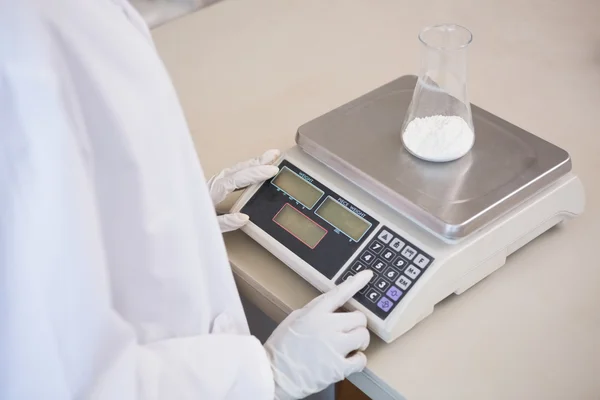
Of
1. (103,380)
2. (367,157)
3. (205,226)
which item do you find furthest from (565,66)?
(103,380)

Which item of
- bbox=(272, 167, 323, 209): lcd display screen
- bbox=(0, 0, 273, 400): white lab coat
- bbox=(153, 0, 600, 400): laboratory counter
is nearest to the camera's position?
bbox=(0, 0, 273, 400): white lab coat

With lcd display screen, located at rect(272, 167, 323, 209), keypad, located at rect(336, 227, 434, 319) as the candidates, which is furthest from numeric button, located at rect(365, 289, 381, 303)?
lcd display screen, located at rect(272, 167, 323, 209)

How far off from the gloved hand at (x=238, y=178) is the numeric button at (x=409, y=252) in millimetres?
204

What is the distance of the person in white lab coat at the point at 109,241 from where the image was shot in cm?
53

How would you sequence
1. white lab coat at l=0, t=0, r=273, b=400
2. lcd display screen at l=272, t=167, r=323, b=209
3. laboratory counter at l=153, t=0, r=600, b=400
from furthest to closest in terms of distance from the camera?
lcd display screen at l=272, t=167, r=323, b=209
laboratory counter at l=153, t=0, r=600, b=400
white lab coat at l=0, t=0, r=273, b=400

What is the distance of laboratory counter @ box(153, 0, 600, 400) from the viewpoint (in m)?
0.70

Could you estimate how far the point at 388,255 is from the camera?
75cm

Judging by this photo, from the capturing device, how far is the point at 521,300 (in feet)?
2.50

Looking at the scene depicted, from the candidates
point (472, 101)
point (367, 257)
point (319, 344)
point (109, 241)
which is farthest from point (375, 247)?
point (472, 101)

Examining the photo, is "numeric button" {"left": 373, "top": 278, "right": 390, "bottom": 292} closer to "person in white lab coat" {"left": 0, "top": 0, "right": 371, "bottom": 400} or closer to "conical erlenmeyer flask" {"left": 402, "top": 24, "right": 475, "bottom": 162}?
"person in white lab coat" {"left": 0, "top": 0, "right": 371, "bottom": 400}

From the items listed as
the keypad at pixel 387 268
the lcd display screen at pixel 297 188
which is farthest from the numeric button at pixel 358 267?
the lcd display screen at pixel 297 188

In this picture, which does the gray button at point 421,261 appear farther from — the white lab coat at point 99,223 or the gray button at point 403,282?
the white lab coat at point 99,223

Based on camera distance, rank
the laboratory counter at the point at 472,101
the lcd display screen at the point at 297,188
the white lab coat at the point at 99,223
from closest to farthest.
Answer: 1. the white lab coat at the point at 99,223
2. the laboratory counter at the point at 472,101
3. the lcd display screen at the point at 297,188

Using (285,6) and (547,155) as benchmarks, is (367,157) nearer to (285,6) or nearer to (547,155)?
(547,155)
